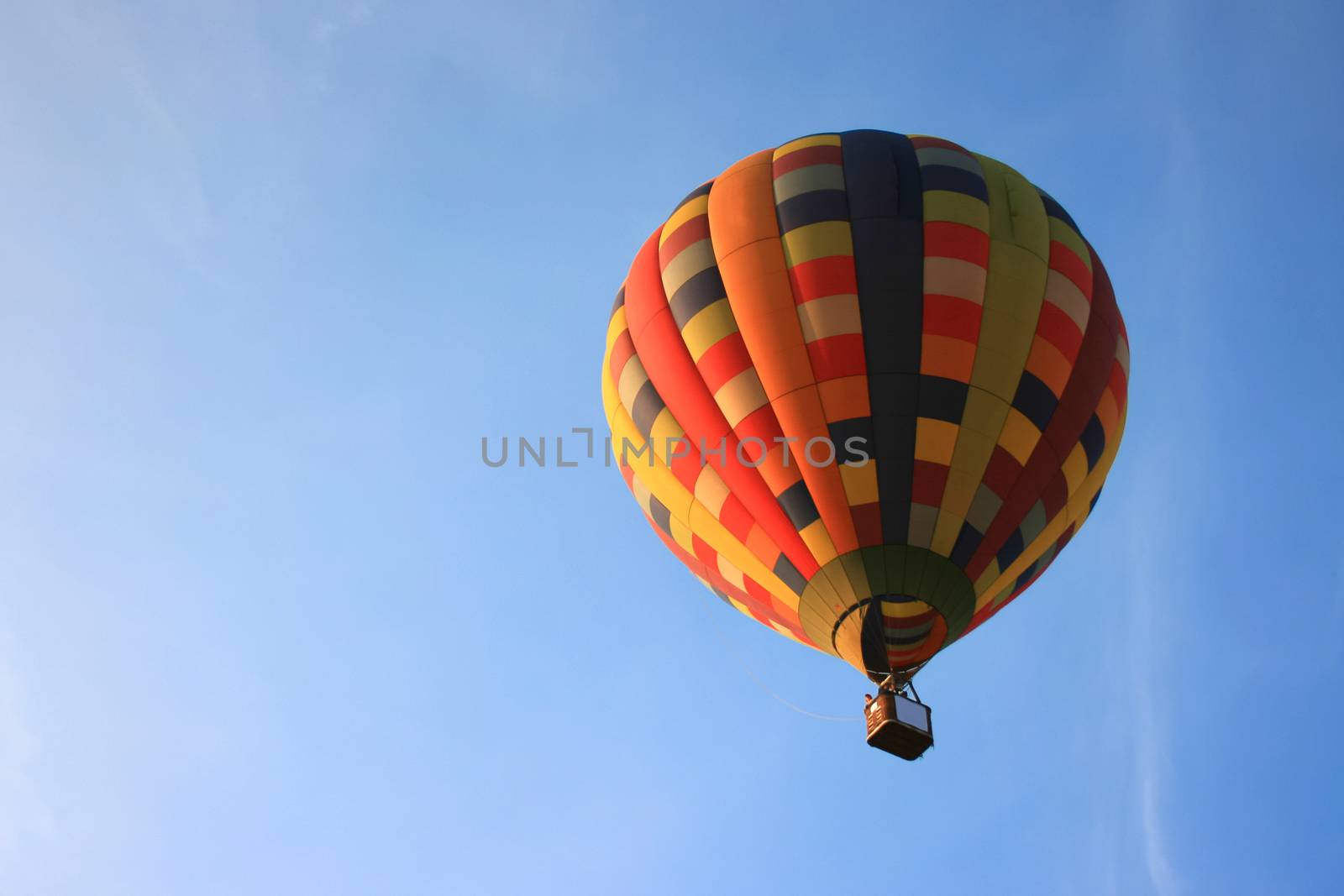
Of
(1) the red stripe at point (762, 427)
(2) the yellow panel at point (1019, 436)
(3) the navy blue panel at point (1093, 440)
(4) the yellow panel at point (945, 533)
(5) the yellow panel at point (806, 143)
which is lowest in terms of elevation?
(4) the yellow panel at point (945, 533)

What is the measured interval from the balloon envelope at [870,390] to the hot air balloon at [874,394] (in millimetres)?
22

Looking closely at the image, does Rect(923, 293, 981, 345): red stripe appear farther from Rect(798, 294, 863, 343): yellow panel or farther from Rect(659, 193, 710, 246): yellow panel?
Rect(659, 193, 710, 246): yellow panel

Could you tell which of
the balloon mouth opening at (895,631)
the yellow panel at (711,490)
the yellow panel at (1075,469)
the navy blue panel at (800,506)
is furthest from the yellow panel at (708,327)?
the yellow panel at (1075,469)

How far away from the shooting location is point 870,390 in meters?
10.3

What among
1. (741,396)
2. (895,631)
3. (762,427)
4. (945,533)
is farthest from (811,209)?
(895,631)

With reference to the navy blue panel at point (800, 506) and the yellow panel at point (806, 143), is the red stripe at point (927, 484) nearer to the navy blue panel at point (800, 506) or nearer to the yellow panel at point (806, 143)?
the navy blue panel at point (800, 506)

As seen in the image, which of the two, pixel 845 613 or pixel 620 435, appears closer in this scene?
pixel 845 613

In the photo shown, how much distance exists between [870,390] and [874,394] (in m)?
0.05

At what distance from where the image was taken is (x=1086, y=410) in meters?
11.1

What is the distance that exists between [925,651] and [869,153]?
15.8 ft

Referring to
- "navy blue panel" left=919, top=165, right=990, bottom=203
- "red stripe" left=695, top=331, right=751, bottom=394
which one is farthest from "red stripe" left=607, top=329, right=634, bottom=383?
"navy blue panel" left=919, top=165, right=990, bottom=203

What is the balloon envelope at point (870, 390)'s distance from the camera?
33.3 feet

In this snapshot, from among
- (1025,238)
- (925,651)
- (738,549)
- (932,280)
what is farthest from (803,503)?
(1025,238)

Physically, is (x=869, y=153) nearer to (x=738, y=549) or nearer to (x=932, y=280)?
(x=932, y=280)
